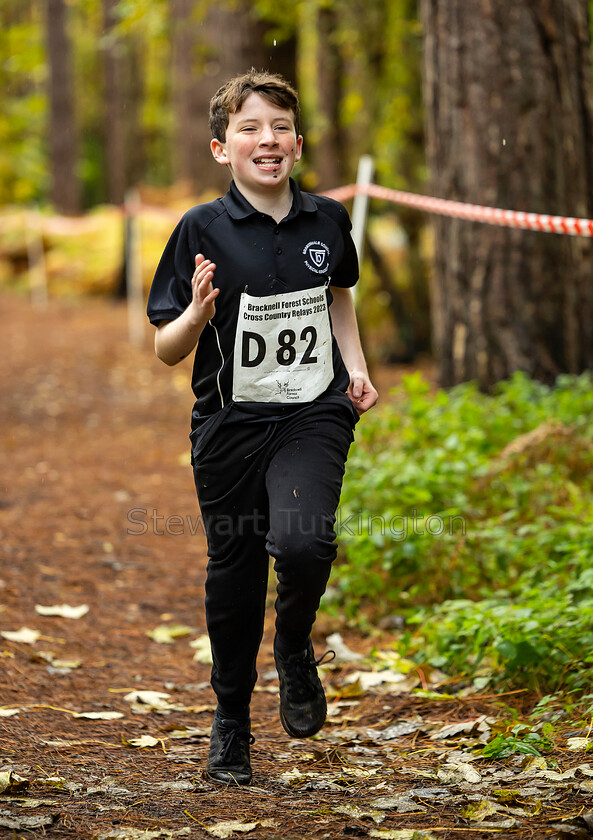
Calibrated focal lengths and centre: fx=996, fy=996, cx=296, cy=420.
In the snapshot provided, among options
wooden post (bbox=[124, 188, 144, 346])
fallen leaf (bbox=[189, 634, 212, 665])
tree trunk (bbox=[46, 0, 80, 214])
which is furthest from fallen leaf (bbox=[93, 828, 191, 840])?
tree trunk (bbox=[46, 0, 80, 214])

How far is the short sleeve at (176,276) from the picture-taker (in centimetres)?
302

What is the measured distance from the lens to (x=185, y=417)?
10250 mm

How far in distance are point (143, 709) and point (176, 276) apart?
1.88m

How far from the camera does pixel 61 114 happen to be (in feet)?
79.3

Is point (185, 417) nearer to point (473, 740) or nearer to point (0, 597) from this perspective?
point (0, 597)

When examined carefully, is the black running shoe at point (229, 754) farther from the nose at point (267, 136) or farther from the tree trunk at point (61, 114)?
the tree trunk at point (61, 114)

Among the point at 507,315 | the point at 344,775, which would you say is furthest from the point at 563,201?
the point at 344,775

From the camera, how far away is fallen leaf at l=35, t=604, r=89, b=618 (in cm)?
499

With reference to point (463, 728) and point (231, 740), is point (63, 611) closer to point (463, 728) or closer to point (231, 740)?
point (231, 740)

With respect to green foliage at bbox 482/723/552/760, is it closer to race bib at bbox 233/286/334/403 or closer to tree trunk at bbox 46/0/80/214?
race bib at bbox 233/286/334/403

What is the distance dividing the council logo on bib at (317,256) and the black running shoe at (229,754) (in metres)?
1.50

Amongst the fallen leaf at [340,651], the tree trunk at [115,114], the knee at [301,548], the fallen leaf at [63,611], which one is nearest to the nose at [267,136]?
the knee at [301,548]

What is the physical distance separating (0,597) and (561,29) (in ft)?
17.1

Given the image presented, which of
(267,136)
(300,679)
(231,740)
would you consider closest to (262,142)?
(267,136)
